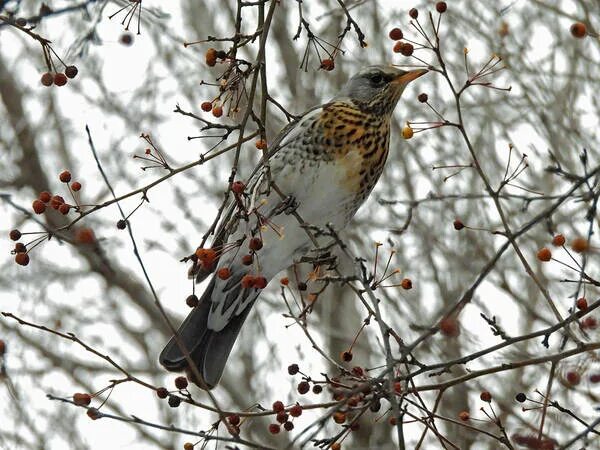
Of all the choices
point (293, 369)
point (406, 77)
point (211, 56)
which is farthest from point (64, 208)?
point (406, 77)

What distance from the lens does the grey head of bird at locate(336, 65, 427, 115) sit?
4719 millimetres

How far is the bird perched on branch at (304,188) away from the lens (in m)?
4.39

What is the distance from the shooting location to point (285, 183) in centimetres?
440

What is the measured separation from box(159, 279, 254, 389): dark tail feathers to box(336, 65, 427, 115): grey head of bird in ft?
4.08

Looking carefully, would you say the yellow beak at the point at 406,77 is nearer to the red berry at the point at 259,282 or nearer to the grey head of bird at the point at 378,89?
the grey head of bird at the point at 378,89

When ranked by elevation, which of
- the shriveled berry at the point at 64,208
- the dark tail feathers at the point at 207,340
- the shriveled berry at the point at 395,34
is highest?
the shriveled berry at the point at 395,34

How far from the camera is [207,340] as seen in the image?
4.69 meters

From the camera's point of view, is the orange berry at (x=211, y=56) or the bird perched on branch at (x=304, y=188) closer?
the orange berry at (x=211, y=56)

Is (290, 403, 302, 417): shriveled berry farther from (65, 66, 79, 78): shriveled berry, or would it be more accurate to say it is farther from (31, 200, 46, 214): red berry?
(65, 66, 79, 78): shriveled berry

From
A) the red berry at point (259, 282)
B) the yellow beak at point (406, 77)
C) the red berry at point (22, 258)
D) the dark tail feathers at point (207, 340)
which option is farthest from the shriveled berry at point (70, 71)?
the yellow beak at point (406, 77)

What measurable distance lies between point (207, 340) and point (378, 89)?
1617mm

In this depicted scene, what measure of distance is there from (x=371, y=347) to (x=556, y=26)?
3.07m

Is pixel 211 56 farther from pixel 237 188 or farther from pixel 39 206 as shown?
pixel 39 206

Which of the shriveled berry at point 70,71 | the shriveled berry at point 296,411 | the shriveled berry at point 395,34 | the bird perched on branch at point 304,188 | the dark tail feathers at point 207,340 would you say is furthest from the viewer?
the dark tail feathers at point 207,340
